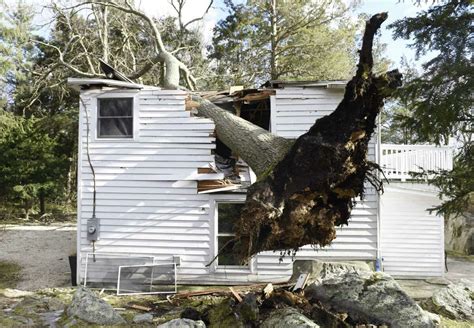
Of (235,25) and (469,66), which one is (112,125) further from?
(235,25)

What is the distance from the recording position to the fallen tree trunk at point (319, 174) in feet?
14.4

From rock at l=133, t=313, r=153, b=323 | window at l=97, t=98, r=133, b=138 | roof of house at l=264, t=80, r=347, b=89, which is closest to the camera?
rock at l=133, t=313, r=153, b=323

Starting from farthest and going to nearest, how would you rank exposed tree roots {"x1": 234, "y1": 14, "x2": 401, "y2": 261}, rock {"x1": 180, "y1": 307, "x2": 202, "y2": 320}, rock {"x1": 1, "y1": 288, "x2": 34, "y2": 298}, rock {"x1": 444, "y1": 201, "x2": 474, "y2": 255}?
rock {"x1": 444, "y1": 201, "x2": 474, "y2": 255} → rock {"x1": 1, "y1": 288, "x2": 34, "y2": 298} → rock {"x1": 180, "y1": 307, "x2": 202, "y2": 320} → exposed tree roots {"x1": 234, "y1": 14, "x2": 401, "y2": 261}

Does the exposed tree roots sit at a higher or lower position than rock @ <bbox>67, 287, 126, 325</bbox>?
higher

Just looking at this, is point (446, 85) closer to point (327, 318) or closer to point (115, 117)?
point (327, 318)

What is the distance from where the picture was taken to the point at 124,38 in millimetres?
20750

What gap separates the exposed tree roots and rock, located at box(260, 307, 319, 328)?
1.21 m

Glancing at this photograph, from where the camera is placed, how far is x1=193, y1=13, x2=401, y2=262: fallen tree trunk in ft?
14.4

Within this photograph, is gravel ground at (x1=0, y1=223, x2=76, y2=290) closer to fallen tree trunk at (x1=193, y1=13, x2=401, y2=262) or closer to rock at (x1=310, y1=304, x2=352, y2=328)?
rock at (x1=310, y1=304, x2=352, y2=328)

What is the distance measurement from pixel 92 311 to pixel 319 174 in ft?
14.8

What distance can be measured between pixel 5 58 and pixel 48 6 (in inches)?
120

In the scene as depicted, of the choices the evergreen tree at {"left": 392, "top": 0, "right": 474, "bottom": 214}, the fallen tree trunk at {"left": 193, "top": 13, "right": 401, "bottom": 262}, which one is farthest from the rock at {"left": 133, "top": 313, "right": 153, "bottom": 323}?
the evergreen tree at {"left": 392, "top": 0, "right": 474, "bottom": 214}

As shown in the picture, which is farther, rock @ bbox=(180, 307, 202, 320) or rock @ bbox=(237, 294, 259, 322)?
rock @ bbox=(180, 307, 202, 320)

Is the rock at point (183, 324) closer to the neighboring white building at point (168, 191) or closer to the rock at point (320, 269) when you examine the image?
the rock at point (320, 269)
